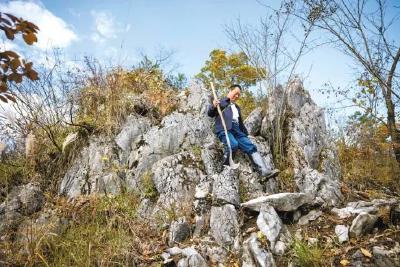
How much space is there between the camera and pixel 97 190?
6152mm

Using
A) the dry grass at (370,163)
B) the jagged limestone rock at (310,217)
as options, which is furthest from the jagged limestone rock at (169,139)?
the dry grass at (370,163)

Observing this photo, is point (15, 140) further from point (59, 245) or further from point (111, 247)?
point (111, 247)

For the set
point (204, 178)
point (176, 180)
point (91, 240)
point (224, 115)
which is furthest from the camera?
point (224, 115)

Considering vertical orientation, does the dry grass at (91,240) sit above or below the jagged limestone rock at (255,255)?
above

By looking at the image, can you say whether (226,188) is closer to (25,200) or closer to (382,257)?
(382,257)

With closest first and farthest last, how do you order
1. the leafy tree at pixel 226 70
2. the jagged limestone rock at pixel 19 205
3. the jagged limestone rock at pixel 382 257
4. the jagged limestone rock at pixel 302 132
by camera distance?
the jagged limestone rock at pixel 382 257, the jagged limestone rock at pixel 19 205, the jagged limestone rock at pixel 302 132, the leafy tree at pixel 226 70

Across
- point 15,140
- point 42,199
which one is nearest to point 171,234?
point 42,199

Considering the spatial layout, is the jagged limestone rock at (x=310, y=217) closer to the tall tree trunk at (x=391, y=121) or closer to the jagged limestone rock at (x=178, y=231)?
the jagged limestone rock at (x=178, y=231)

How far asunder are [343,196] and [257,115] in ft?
8.78

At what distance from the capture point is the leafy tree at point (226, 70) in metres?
15.8

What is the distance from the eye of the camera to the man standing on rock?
19.8 ft

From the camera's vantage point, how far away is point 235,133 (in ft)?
21.3

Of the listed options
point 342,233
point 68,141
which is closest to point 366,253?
point 342,233

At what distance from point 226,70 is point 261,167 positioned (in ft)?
38.3
